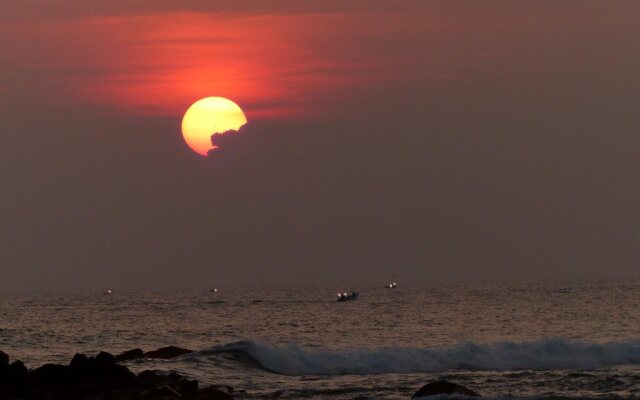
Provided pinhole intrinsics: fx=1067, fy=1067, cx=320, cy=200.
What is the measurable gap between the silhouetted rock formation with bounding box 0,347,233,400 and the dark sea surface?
424 centimetres

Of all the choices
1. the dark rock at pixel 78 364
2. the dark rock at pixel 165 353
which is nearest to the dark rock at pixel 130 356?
the dark rock at pixel 165 353

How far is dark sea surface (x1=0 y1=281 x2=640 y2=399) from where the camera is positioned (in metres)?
44.9

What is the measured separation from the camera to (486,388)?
43.1 m

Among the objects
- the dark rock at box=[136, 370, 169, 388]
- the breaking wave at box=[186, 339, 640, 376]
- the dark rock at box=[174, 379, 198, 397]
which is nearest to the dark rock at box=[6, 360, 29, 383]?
the dark rock at box=[136, 370, 169, 388]

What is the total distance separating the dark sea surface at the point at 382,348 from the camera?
44.9 metres

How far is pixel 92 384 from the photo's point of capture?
38.1m

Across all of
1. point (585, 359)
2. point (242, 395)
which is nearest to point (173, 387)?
point (242, 395)

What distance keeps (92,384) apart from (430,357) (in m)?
23.7

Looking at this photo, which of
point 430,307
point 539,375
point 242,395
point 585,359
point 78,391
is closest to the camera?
point 78,391

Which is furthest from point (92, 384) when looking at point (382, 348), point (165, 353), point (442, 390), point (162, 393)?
point (382, 348)

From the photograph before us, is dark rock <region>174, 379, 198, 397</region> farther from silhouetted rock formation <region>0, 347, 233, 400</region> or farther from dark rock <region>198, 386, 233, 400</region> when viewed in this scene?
dark rock <region>198, 386, 233, 400</region>

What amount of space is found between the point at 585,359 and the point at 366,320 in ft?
144

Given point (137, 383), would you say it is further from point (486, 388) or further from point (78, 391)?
point (486, 388)

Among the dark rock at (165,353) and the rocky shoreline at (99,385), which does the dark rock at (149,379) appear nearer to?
the rocky shoreline at (99,385)
